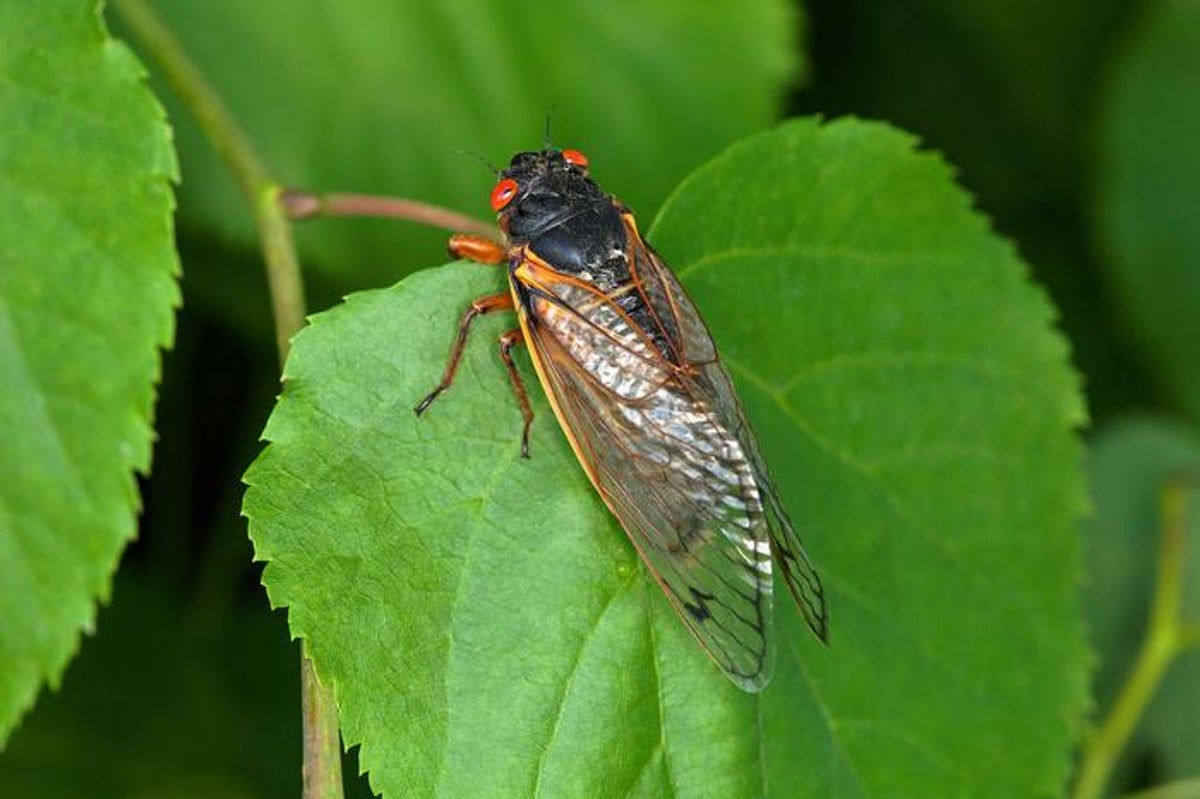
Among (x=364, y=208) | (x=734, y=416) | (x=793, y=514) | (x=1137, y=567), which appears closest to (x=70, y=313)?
(x=364, y=208)

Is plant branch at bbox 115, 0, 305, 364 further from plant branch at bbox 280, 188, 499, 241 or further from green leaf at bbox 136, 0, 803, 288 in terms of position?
green leaf at bbox 136, 0, 803, 288

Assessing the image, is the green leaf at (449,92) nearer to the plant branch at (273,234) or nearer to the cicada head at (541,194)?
the plant branch at (273,234)

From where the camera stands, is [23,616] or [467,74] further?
[467,74]

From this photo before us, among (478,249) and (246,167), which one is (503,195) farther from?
(246,167)

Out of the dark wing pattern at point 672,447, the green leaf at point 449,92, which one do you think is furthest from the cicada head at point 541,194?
the green leaf at point 449,92

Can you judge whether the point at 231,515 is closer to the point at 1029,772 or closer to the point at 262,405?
the point at 262,405

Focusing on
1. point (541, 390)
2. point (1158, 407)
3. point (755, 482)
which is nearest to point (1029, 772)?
point (755, 482)
